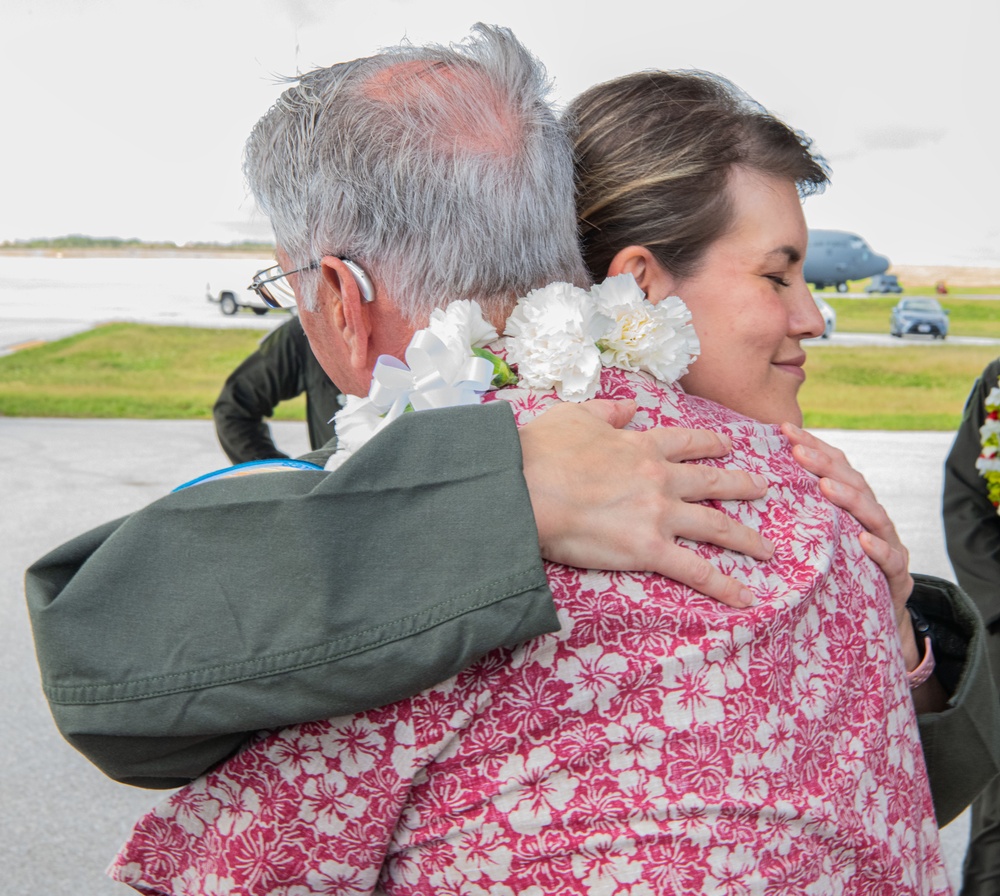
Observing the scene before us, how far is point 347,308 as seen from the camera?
116 cm

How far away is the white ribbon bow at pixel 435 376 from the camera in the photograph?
104 centimetres

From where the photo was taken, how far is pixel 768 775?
0.98 meters

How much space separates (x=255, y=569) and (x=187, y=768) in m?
0.22

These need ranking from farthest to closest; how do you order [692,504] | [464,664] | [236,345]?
[236,345] < [692,504] < [464,664]

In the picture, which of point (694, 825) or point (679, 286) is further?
point (679, 286)

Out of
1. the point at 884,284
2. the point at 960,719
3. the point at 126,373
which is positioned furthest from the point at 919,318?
the point at 960,719

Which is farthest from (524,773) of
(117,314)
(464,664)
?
(117,314)

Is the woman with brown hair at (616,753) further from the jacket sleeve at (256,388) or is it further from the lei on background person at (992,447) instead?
the jacket sleeve at (256,388)

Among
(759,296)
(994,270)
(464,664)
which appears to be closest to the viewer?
(464,664)

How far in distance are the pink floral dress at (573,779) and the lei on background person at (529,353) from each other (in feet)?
0.74

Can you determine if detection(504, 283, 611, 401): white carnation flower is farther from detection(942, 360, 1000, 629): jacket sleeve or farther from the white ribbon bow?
detection(942, 360, 1000, 629): jacket sleeve

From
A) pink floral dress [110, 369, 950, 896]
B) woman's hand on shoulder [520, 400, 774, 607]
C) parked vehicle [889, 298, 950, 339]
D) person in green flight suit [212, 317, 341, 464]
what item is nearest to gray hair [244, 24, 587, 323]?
woman's hand on shoulder [520, 400, 774, 607]

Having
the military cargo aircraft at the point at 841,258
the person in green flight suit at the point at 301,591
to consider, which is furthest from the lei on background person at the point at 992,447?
the military cargo aircraft at the point at 841,258

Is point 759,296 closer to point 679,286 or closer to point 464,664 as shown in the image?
point 679,286
